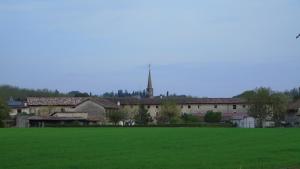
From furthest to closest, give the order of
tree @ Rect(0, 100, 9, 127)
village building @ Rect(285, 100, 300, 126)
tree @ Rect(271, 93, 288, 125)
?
village building @ Rect(285, 100, 300, 126) < tree @ Rect(271, 93, 288, 125) < tree @ Rect(0, 100, 9, 127)

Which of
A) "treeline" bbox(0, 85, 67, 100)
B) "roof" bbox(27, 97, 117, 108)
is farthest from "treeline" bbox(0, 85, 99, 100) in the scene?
"roof" bbox(27, 97, 117, 108)

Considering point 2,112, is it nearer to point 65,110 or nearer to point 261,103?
point 65,110

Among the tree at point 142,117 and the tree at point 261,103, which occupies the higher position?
the tree at point 261,103

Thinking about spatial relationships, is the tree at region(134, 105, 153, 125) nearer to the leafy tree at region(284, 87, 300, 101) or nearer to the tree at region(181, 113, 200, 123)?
the tree at region(181, 113, 200, 123)

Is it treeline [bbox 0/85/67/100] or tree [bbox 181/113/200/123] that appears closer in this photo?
tree [bbox 181/113/200/123]

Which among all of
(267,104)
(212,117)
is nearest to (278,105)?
(267,104)

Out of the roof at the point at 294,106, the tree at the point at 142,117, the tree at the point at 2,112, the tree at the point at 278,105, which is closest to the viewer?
the tree at the point at 2,112

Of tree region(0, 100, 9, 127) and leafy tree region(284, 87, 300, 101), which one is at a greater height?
leafy tree region(284, 87, 300, 101)

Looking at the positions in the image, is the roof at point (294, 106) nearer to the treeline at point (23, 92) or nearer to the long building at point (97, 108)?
the long building at point (97, 108)

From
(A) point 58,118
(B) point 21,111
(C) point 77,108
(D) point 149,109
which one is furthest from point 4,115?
(D) point 149,109

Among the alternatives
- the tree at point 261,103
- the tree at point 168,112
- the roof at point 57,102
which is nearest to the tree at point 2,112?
the roof at point 57,102

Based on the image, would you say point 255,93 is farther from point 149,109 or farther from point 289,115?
point 149,109

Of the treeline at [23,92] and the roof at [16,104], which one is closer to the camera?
the roof at [16,104]

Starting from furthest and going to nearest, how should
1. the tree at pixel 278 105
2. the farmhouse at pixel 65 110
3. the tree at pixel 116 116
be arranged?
1. the tree at pixel 116 116
2. the tree at pixel 278 105
3. the farmhouse at pixel 65 110
